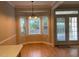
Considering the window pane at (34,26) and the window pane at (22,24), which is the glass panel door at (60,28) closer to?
the window pane at (34,26)

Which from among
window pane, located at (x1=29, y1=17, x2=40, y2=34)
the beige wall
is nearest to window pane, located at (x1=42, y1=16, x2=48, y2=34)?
window pane, located at (x1=29, y1=17, x2=40, y2=34)

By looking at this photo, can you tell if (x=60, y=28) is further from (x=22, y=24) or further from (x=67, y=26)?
(x=22, y=24)

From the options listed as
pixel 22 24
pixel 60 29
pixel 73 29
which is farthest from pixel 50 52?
pixel 22 24

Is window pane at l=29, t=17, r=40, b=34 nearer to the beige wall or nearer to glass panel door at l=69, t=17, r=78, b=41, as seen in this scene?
glass panel door at l=69, t=17, r=78, b=41

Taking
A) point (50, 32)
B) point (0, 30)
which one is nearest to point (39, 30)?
point (50, 32)

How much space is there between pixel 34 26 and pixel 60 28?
1.88 metres

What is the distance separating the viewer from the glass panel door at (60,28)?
7.14m

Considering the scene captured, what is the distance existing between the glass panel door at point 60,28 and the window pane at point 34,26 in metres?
1.64

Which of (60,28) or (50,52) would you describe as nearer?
(50,52)

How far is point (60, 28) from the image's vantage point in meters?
7.22

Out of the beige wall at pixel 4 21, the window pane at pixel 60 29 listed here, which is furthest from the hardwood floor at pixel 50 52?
the window pane at pixel 60 29

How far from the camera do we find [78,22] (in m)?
7.30

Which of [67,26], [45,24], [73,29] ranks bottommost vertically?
[73,29]

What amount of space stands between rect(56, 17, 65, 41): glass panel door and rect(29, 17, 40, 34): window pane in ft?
5.37
